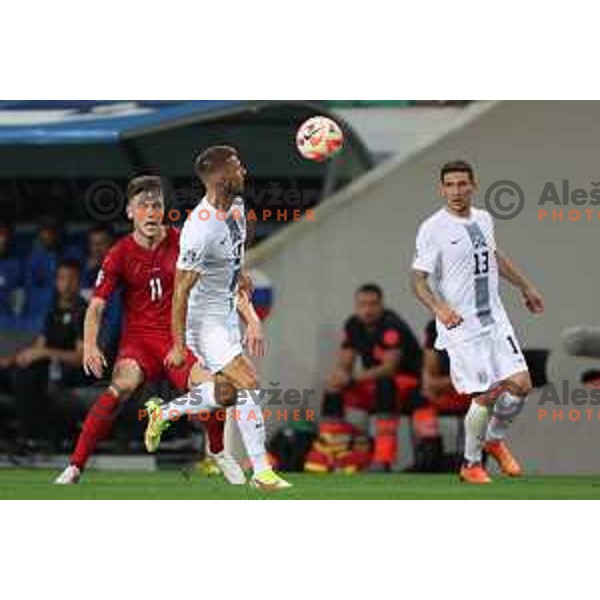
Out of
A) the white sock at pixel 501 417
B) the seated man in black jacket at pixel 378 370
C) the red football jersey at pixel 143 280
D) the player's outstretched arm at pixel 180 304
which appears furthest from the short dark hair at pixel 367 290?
the player's outstretched arm at pixel 180 304

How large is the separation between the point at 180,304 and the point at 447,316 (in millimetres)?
1871

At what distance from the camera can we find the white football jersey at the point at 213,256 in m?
13.9

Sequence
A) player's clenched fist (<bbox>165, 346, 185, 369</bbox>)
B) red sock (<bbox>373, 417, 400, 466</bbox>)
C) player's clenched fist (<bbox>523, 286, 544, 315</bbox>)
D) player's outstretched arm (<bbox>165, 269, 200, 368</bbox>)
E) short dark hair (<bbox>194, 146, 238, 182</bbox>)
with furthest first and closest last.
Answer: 1. red sock (<bbox>373, 417, 400, 466</bbox>)
2. player's clenched fist (<bbox>523, 286, 544, 315</bbox>)
3. short dark hair (<bbox>194, 146, 238, 182</bbox>)
4. player's clenched fist (<bbox>165, 346, 185, 369</bbox>)
5. player's outstretched arm (<bbox>165, 269, 200, 368</bbox>)

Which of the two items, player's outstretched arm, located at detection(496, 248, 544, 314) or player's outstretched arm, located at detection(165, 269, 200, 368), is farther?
player's outstretched arm, located at detection(496, 248, 544, 314)

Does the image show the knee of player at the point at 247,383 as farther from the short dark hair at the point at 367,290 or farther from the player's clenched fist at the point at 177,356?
the short dark hair at the point at 367,290

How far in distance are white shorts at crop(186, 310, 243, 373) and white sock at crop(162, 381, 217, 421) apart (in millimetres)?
120

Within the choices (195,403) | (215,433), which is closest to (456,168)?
(215,433)

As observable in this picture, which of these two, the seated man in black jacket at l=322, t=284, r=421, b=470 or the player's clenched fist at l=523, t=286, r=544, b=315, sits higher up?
the player's clenched fist at l=523, t=286, r=544, b=315

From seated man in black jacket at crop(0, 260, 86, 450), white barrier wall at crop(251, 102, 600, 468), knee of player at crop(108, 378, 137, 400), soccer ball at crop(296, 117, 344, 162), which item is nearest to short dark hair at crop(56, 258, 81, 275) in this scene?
seated man in black jacket at crop(0, 260, 86, 450)

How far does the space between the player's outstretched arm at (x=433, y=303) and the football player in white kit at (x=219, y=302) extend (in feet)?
4.32

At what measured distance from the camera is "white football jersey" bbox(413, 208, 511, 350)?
595 inches

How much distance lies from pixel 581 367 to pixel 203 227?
12.7ft

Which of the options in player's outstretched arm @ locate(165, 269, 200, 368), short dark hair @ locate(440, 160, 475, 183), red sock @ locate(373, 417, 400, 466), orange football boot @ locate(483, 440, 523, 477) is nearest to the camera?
player's outstretched arm @ locate(165, 269, 200, 368)

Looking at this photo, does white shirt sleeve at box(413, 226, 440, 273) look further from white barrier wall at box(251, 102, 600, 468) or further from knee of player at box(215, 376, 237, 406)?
knee of player at box(215, 376, 237, 406)
